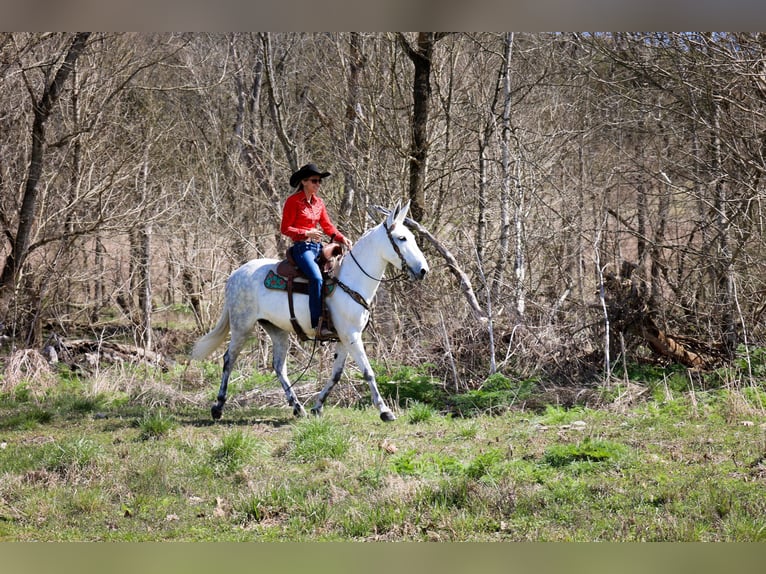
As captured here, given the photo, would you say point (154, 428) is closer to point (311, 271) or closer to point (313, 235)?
point (311, 271)

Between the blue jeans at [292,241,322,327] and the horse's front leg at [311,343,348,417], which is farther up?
the blue jeans at [292,241,322,327]

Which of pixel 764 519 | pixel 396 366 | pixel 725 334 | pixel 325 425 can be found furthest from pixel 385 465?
pixel 725 334

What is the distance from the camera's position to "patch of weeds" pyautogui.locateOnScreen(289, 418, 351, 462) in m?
7.54

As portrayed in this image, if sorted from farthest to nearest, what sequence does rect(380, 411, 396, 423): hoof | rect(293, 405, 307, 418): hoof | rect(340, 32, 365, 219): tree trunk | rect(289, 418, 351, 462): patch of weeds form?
rect(340, 32, 365, 219): tree trunk → rect(293, 405, 307, 418): hoof → rect(380, 411, 396, 423): hoof → rect(289, 418, 351, 462): patch of weeds

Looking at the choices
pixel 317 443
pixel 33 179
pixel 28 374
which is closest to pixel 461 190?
pixel 33 179

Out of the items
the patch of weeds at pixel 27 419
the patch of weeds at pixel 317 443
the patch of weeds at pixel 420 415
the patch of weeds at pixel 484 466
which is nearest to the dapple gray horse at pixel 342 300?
the patch of weeds at pixel 420 415

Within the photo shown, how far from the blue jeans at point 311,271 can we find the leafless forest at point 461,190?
222cm

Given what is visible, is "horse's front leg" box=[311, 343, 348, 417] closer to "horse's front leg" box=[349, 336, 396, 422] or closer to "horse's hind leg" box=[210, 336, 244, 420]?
"horse's front leg" box=[349, 336, 396, 422]

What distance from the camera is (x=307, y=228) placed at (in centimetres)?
927

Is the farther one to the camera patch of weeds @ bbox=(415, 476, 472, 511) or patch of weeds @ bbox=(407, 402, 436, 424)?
patch of weeds @ bbox=(407, 402, 436, 424)

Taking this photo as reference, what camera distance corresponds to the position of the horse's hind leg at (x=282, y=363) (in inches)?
377

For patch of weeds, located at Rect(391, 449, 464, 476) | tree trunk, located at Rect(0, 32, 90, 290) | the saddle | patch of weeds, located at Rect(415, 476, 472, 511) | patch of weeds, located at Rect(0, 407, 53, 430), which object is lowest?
patch of weeds, located at Rect(415, 476, 472, 511)

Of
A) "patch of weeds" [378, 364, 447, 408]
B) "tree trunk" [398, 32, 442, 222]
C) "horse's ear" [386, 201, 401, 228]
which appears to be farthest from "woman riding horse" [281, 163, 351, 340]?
"tree trunk" [398, 32, 442, 222]

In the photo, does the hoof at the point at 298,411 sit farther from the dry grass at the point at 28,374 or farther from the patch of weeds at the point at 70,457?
the dry grass at the point at 28,374
